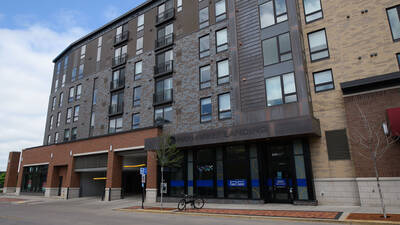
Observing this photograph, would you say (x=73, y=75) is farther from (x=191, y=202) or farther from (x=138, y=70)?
(x=191, y=202)

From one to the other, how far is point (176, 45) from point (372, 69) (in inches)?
667

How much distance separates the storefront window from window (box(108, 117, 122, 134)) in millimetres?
14222

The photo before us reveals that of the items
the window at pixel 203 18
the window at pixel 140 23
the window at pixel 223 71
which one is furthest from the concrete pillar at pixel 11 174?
the window at pixel 223 71

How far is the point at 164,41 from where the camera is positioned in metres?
28.2

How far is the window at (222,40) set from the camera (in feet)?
75.4

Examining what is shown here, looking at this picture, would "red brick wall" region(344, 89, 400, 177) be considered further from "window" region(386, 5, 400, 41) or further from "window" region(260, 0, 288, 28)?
"window" region(260, 0, 288, 28)

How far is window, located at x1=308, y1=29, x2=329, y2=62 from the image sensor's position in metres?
18.7

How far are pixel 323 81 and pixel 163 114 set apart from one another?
14.2 meters

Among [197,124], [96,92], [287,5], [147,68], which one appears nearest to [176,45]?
[147,68]

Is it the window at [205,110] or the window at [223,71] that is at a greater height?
the window at [223,71]

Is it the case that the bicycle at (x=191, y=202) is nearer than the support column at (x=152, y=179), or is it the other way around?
the bicycle at (x=191, y=202)

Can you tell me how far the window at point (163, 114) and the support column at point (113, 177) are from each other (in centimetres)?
582

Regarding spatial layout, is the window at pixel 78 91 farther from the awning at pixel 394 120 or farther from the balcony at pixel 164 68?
the awning at pixel 394 120

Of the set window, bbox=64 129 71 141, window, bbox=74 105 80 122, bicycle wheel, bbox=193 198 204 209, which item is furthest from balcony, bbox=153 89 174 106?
window, bbox=64 129 71 141
